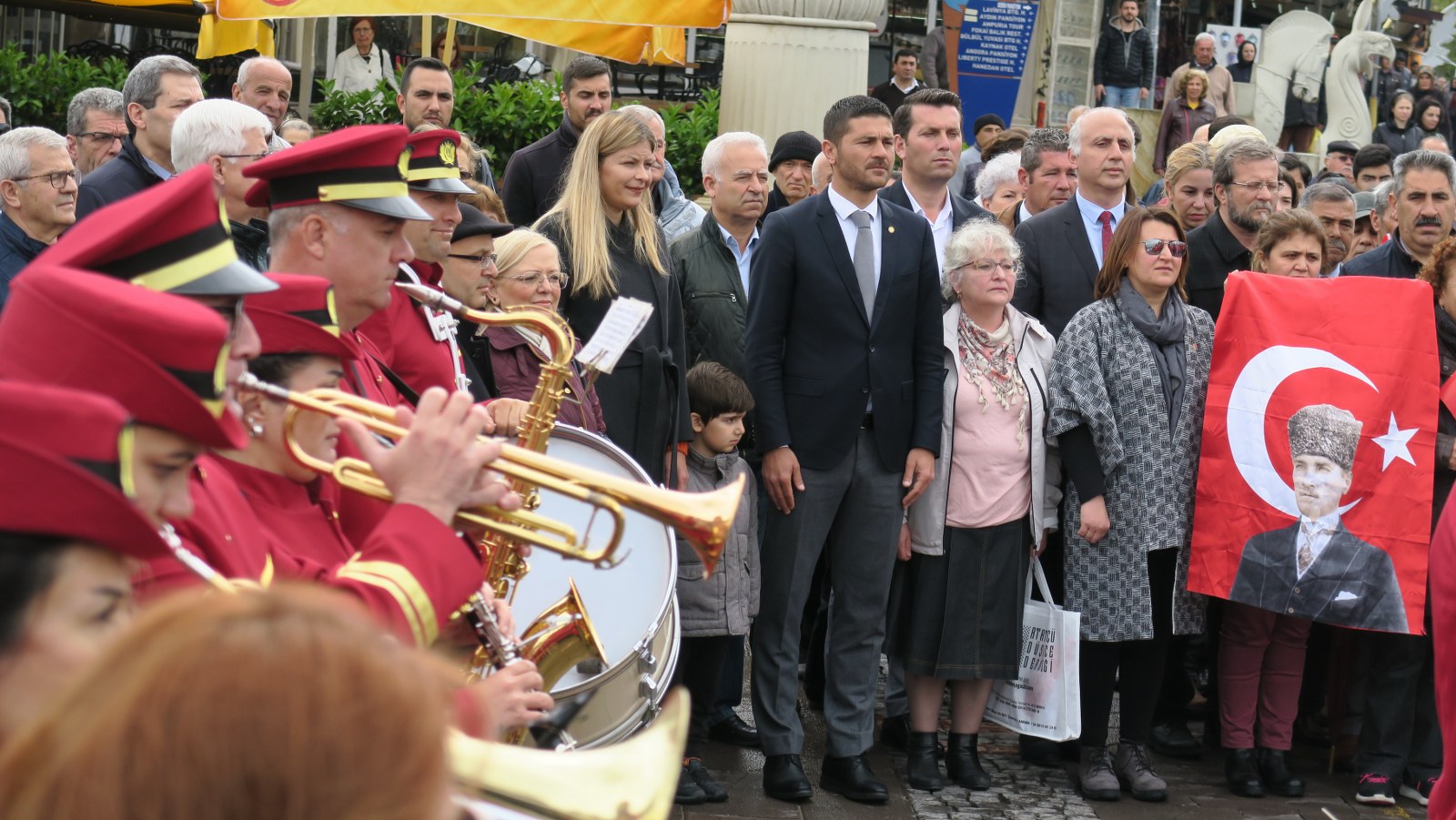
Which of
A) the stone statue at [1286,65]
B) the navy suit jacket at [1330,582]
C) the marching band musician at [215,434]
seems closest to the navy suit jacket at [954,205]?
the navy suit jacket at [1330,582]

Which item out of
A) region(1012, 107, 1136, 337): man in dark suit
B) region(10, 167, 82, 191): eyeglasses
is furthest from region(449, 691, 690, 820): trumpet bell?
region(1012, 107, 1136, 337): man in dark suit

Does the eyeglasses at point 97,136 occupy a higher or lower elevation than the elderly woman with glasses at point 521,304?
higher

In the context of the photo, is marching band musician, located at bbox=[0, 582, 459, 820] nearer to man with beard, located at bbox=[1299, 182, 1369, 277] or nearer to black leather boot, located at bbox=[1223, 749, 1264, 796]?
black leather boot, located at bbox=[1223, 749, 1264, 796]

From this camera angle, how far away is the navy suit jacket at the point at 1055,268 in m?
6.88

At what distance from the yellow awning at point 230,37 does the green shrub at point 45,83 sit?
177 cm

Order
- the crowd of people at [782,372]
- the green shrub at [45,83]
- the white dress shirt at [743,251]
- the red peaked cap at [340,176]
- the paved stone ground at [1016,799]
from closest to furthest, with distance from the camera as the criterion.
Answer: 1. the crowd of people at [782,372]
2. the red peaked cap at [340,176]
3. the paved stone ground at [1016,799]
4. the white dress shirt at [743,251]
5. the green shrub at [45,83]

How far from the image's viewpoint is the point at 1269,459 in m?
6.27

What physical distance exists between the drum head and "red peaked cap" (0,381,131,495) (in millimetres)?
2228

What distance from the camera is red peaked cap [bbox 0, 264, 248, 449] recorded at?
2.08 m

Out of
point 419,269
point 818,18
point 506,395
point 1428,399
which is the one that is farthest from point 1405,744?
point 818,18

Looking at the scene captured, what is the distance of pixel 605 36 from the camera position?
11.4 meters

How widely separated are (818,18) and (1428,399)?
6495 millimetres

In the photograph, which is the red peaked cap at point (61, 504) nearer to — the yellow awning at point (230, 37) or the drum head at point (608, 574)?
the drum head at point (608, 574)

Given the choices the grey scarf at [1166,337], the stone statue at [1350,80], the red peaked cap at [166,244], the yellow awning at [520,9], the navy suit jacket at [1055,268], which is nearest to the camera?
the red peaked cap at [166,244]
